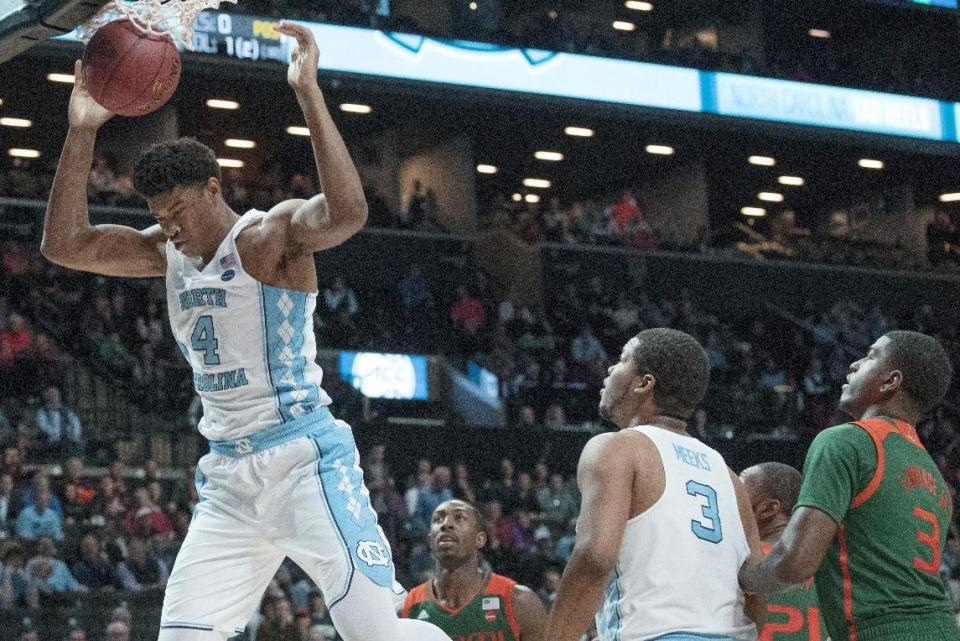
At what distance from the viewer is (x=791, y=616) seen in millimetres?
6332

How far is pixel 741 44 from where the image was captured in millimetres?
32562

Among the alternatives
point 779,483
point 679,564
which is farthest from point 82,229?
point 779,483

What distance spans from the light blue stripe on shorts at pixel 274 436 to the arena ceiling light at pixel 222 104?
69.5 feet

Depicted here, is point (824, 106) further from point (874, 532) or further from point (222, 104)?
point (874, 532)

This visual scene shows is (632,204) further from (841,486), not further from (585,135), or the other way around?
(841,486)

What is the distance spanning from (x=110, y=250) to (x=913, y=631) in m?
3.22

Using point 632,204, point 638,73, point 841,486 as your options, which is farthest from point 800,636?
point 632,204

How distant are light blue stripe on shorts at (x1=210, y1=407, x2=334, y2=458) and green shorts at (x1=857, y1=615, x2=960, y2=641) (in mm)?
2039

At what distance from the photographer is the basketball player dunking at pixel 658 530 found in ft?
15.0

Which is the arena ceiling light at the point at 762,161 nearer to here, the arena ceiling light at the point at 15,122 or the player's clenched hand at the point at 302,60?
the arena ceiling light at the point at 15,122

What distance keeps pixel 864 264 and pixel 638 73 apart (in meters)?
7.00

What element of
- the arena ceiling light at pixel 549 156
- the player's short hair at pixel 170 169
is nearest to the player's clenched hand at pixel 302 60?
the player's short hair at pixel 170 169

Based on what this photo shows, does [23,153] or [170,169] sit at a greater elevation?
[23,153]

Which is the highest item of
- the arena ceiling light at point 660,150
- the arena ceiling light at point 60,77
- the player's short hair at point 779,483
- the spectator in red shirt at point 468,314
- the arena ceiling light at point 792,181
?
the arena ceiling light at point 60,77
